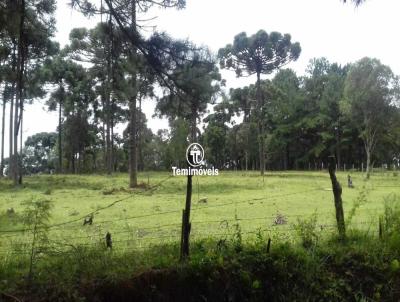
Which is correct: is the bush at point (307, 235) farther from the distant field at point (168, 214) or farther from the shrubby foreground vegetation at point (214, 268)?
the distant field at point (168, 214)

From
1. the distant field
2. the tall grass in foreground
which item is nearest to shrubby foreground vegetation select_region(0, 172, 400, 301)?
the tall grass in foreground

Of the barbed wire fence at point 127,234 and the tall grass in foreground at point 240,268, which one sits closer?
the tall grass in foreground at point 240,268

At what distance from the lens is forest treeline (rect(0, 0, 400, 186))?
499cm

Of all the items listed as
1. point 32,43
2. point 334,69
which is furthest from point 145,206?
point 334,69

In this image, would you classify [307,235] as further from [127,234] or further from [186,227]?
[127,234]

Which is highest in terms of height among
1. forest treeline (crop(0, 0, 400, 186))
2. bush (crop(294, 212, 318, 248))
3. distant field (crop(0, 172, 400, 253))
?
forest treeline (crop(0, 0, 400, 186))

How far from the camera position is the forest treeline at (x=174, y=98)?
499cm

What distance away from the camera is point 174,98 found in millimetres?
5043

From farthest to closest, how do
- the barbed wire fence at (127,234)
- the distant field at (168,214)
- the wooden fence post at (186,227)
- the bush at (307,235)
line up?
the distant field at (168,214)
the barbed wire fence at (127,234)
the bush at (307,235)
the wooden fence post at (186,227)

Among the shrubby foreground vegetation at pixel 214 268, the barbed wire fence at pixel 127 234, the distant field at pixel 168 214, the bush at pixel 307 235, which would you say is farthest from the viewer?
the distant field at pixel 168 214

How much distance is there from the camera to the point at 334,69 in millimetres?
53375

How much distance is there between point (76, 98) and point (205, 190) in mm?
19475

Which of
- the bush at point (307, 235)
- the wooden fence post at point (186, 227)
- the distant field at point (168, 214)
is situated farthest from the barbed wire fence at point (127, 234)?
the wooden fence post at point (186, 227)

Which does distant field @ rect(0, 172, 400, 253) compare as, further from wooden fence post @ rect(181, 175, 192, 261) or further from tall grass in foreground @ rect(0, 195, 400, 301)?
wooden fence post @ rect(181, 175, 192, 261)
